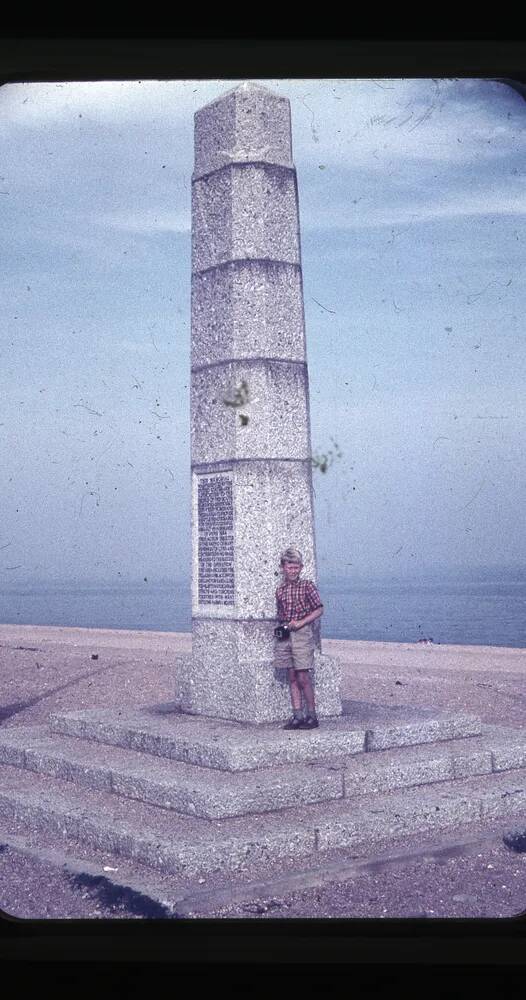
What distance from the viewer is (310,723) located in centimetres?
886

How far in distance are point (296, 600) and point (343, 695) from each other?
4.43 m

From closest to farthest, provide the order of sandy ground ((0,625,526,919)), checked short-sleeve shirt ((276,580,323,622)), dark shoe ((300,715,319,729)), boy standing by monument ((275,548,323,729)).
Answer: sandy ground ((0,625,526,919)) < dark shoe ((300,715,319,729)) < boy standing by monument ((275,548,323,729)) < checked short-sleeve shirt ((276,580,323,622))

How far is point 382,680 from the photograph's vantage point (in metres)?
14.7

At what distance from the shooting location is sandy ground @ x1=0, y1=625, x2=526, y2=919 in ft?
20.0

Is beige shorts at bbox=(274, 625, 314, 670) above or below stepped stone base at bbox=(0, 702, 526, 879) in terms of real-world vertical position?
above

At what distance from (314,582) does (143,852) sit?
359 centimetres

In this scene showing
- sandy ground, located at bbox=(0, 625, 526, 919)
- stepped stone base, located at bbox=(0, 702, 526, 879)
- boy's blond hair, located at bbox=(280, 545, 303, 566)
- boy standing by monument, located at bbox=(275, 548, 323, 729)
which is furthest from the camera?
boy's blond hair, located at bbox=(280, 545, 303, 566)

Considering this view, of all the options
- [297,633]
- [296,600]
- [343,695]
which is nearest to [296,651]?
[297,633]

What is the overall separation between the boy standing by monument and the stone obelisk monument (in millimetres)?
261

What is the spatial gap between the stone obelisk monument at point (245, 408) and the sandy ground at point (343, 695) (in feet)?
8.96

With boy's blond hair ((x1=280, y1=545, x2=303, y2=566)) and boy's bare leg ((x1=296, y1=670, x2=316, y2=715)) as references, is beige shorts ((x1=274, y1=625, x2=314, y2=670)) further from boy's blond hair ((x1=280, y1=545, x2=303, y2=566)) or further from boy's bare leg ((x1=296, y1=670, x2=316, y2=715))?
boy's blond hair ((x1=280, y1=545, x2=303, y2=566))

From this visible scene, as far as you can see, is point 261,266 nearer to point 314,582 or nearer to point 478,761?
point 314,582

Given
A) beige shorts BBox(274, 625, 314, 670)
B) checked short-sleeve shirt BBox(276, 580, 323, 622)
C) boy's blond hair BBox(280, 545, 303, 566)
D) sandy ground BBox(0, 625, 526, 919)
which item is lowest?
sandy ground BBox(0, 625, 526, 919)

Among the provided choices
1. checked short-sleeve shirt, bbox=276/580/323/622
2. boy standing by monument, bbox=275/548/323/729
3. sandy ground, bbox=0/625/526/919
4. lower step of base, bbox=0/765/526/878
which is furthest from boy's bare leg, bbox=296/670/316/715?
sandy ground, bbox=0/625/526/919
